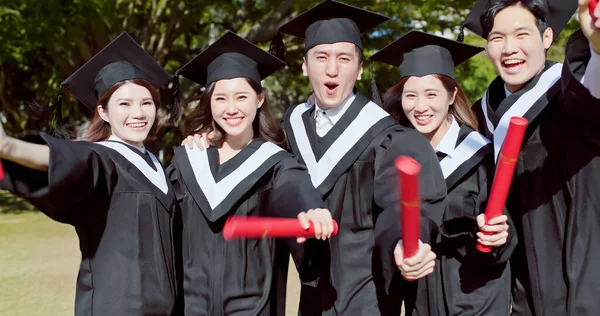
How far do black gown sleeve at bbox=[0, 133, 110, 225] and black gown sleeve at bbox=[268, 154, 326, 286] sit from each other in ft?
2.66

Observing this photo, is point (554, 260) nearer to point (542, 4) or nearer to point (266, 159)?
point (542, 4)

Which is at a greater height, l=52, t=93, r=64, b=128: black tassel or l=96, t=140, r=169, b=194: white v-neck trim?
l=52, t=93, r=64, b=128: black tassel

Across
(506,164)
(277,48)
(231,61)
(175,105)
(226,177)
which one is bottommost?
(506,164)

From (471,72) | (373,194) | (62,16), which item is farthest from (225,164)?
(471,72)

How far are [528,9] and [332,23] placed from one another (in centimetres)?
95

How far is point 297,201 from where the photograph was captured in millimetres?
2752

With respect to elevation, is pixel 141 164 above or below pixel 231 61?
below

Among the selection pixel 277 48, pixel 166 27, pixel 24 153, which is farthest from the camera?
pixel 166 27

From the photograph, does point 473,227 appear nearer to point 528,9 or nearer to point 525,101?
point 525,101

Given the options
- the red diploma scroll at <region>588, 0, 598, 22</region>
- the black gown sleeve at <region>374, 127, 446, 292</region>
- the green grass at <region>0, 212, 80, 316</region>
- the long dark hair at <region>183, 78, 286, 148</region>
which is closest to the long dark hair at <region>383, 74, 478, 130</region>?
the black gown sleeve at <region>374, 127, 446, 292</region>

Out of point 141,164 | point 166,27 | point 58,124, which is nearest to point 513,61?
point 141,164

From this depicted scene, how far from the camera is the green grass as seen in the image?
601cm

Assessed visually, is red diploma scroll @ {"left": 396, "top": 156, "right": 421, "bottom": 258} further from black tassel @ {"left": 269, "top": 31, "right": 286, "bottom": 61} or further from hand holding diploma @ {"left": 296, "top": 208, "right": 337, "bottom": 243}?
black tassel @ {"left": 269, "top": 31, "right": 286, "bottom": 61}

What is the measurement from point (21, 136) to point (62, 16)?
971 cm
